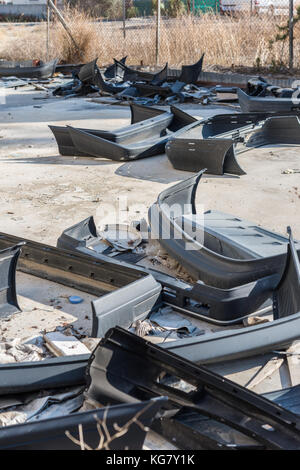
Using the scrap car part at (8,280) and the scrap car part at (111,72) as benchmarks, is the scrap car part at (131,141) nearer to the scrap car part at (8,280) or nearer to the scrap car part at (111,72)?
the scrap car part at (8,280)

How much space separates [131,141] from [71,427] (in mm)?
7587

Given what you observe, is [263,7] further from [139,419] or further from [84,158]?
[139,419]

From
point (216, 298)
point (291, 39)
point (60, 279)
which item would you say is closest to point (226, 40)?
point (291, 39)

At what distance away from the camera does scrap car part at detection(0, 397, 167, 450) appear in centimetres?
271

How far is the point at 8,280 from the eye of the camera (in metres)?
4.84

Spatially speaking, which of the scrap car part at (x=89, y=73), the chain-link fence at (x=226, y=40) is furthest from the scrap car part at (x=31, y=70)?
the scrap car part at (x=89, y=73)

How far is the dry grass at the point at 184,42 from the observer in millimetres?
17906

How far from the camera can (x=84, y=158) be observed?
9.90 m

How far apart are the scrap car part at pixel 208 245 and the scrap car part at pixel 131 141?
315 cm

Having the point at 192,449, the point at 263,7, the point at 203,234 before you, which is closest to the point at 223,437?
the point at 192,449

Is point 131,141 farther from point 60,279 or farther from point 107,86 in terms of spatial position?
point 107,86

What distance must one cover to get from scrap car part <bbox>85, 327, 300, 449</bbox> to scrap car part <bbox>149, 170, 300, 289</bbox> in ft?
4.97

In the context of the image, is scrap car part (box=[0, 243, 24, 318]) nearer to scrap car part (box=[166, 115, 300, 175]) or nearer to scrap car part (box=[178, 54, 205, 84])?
scrap car part (box=[166, 115, 300, 175])

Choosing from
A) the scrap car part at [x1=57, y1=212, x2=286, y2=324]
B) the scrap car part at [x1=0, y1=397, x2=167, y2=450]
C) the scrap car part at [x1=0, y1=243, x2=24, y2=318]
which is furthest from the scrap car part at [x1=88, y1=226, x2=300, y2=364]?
the scrap car part at [x1=0, y1=397, x2=167, y2=450]
